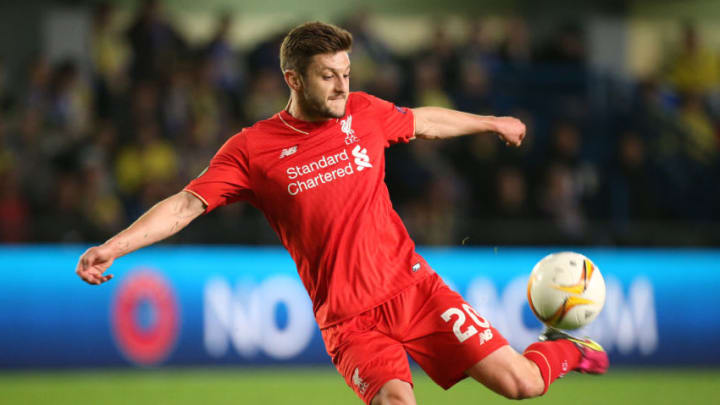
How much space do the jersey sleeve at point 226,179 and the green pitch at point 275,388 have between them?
160 inches

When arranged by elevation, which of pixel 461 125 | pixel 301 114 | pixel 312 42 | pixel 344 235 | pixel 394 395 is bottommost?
pixel 394 395

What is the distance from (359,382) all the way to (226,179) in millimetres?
1295

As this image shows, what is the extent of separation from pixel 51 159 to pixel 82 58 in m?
2.13

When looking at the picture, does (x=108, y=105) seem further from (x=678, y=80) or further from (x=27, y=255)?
(x=678, y=80)

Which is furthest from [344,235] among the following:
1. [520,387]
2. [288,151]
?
[520,387]

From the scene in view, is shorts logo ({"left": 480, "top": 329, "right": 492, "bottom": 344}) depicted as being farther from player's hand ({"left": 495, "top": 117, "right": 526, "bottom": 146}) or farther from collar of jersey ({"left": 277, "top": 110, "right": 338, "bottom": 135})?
collar of jersey ({"left": 277, "top": 110, "right": 338, "bottom": 135})

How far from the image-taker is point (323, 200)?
5.44 metres

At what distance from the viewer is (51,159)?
37.3 feet

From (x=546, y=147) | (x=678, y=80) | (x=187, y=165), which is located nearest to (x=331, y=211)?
(x=187, y=165)

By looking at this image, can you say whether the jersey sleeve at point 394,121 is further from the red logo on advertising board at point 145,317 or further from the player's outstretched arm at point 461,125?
the red logo on advertising board at point 145,317

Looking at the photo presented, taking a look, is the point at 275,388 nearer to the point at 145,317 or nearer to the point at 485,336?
the point at 145,317

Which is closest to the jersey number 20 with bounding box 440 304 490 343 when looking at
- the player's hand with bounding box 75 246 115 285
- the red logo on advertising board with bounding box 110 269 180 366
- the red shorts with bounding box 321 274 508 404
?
the red shorts with bounding box 321 274 508 404

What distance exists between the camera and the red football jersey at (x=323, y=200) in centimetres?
542

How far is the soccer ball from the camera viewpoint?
5809mm
